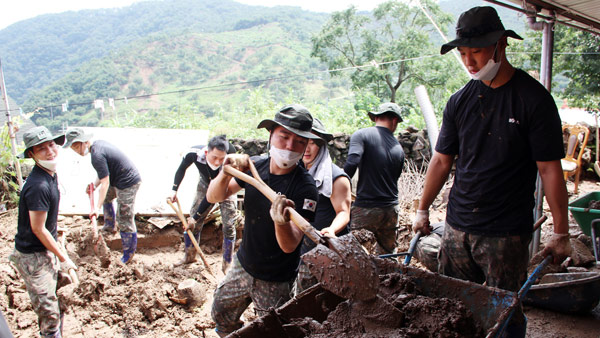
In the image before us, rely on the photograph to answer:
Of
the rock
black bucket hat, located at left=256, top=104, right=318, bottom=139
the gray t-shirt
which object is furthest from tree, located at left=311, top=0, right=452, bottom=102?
black bucket hat, located at left=256, top=104, right=318, bottom=139

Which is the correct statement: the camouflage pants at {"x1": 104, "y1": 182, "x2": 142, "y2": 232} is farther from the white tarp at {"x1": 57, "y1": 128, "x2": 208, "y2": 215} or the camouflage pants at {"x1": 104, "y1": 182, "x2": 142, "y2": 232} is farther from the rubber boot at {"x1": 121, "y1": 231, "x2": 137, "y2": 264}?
the white tarp at {"x1": 57, "y1": 128, "x2": 208, "y2": 215}

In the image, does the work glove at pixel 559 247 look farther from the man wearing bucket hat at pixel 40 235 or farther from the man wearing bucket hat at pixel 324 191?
the man wearing bucket hat at pixel 40 235

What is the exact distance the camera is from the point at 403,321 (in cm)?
184

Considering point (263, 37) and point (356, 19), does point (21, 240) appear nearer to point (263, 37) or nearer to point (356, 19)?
point (356, 19)

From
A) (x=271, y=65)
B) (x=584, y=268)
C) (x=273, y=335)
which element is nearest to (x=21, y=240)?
(x=273, y=335)

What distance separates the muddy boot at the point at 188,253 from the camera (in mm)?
5566

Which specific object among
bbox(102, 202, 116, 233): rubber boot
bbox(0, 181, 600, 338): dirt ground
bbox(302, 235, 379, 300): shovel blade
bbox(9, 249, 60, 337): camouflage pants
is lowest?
bbox(0, 181, 600, 338): dirt ground

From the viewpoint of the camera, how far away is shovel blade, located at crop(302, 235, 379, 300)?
1746mm

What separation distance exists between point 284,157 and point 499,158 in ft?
3.93

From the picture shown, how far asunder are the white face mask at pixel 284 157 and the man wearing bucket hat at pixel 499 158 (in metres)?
0.99

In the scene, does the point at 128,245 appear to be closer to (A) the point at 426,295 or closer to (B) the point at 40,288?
(B) the point at 40,288

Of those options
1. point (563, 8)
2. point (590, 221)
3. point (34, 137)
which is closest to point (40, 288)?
point (34, 137)

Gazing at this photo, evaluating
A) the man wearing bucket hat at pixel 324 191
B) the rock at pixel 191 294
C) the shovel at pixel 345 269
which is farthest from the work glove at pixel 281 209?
the rock at pixel 191 294

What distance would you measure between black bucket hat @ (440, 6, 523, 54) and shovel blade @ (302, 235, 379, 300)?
129 cm
